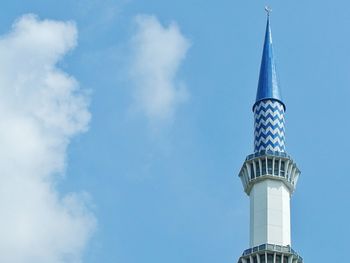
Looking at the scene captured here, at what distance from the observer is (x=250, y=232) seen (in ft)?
152

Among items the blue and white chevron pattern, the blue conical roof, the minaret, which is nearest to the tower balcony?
the minaret

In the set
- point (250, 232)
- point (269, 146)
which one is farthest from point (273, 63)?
point (250, 232)

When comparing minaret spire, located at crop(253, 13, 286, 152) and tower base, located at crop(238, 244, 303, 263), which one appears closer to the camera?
tower base, located at crop(238, 244, 303, 263)

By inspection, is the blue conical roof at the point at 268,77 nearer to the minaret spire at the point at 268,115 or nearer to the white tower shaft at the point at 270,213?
the minaret spire at the point at 268,115

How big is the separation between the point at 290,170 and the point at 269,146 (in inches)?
64.9

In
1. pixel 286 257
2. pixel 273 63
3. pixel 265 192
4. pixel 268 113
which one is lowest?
pixel 286 257

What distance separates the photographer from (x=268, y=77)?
51188 millimetres

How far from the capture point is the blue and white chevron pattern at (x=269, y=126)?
159ft

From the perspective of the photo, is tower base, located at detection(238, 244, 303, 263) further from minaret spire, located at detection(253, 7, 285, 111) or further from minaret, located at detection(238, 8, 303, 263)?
minaret spire, located at detection(253, 7, 285, 111)

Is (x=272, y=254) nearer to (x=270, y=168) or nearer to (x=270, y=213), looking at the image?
(x=270, y=213)

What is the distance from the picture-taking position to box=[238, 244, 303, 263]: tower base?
44.5 m

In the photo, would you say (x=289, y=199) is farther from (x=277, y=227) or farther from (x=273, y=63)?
(x=273, y=63)

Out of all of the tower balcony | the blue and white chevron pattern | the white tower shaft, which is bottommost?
the white tower shaft

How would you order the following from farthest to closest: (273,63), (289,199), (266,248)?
(273,63) → (289,199) → (266,248)
